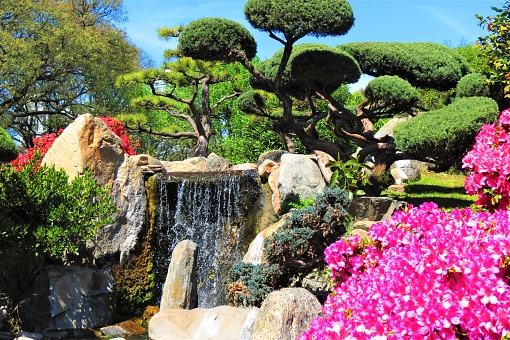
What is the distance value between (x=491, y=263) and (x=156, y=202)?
351 inches

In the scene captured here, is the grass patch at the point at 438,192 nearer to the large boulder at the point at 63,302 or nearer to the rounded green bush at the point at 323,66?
the rounded green bush at the point at 323,66

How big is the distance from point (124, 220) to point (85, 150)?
147 cm

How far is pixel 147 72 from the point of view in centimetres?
1844

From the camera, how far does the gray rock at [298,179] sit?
11.2m

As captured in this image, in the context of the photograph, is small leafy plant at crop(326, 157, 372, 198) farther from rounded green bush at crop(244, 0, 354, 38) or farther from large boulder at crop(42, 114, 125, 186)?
large boulder at crop(42, 114, 125, 186)

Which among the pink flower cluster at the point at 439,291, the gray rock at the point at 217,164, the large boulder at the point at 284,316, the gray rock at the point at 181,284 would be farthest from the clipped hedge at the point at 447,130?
the pink flower cluster at the point at 439,291

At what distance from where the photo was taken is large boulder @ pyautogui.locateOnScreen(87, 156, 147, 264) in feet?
34.0

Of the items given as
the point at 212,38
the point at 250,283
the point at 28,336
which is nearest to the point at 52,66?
the point at 212,38

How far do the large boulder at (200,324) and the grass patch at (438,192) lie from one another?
5.87 m

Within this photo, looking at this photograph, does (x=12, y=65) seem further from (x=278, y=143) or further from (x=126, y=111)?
(x=278, y=143)

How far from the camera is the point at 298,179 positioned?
11328mm

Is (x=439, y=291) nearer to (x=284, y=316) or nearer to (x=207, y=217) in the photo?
(x=284, y=316)

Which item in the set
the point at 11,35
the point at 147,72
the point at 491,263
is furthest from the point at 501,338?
the point at 11,35

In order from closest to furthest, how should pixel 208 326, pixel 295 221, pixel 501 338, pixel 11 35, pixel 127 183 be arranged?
pixel 501 338
pixel 208 326
pixel 295 221
pixel 127 183
pixel 11 35
